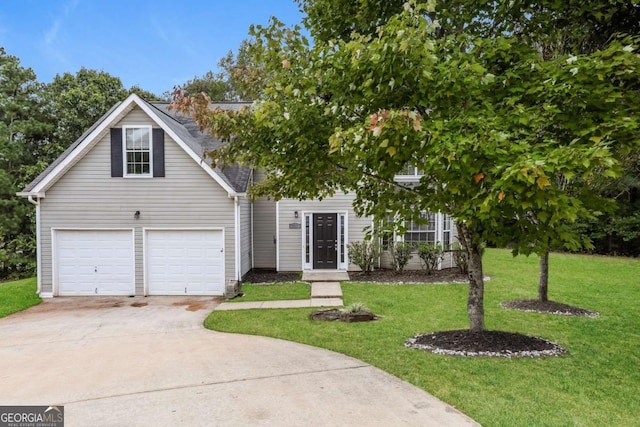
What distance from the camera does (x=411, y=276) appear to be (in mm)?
13977

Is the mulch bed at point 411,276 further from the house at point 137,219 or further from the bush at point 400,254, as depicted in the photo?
the house at point 137,219

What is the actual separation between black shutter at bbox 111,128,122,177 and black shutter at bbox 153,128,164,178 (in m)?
0.93

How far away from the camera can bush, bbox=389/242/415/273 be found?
47.4 ft

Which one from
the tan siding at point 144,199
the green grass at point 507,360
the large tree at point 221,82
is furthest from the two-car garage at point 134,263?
the large tree at point 221,82

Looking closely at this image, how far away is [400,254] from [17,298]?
37.5 feet

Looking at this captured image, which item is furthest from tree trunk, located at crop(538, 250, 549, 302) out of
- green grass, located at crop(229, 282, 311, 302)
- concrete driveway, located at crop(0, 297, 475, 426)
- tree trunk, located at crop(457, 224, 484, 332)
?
concrete driveway, located at crop(0, 297, 475, 426)

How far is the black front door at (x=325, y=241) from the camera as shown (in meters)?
15.1

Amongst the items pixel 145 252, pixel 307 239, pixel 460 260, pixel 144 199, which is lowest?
pixel 460 260

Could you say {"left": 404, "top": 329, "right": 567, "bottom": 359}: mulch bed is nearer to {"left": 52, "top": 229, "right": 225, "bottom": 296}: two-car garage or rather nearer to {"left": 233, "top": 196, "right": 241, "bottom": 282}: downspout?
{"left": 233, "top": 196, "right": 241, "bottom": 282}: downspout

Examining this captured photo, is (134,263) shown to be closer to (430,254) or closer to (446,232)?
(430,254)

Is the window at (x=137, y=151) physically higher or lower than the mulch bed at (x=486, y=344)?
higher

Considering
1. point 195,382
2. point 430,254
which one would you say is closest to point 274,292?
point 430,254

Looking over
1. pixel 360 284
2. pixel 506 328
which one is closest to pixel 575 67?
pixel 506 328

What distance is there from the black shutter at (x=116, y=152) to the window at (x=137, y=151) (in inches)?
6.0
